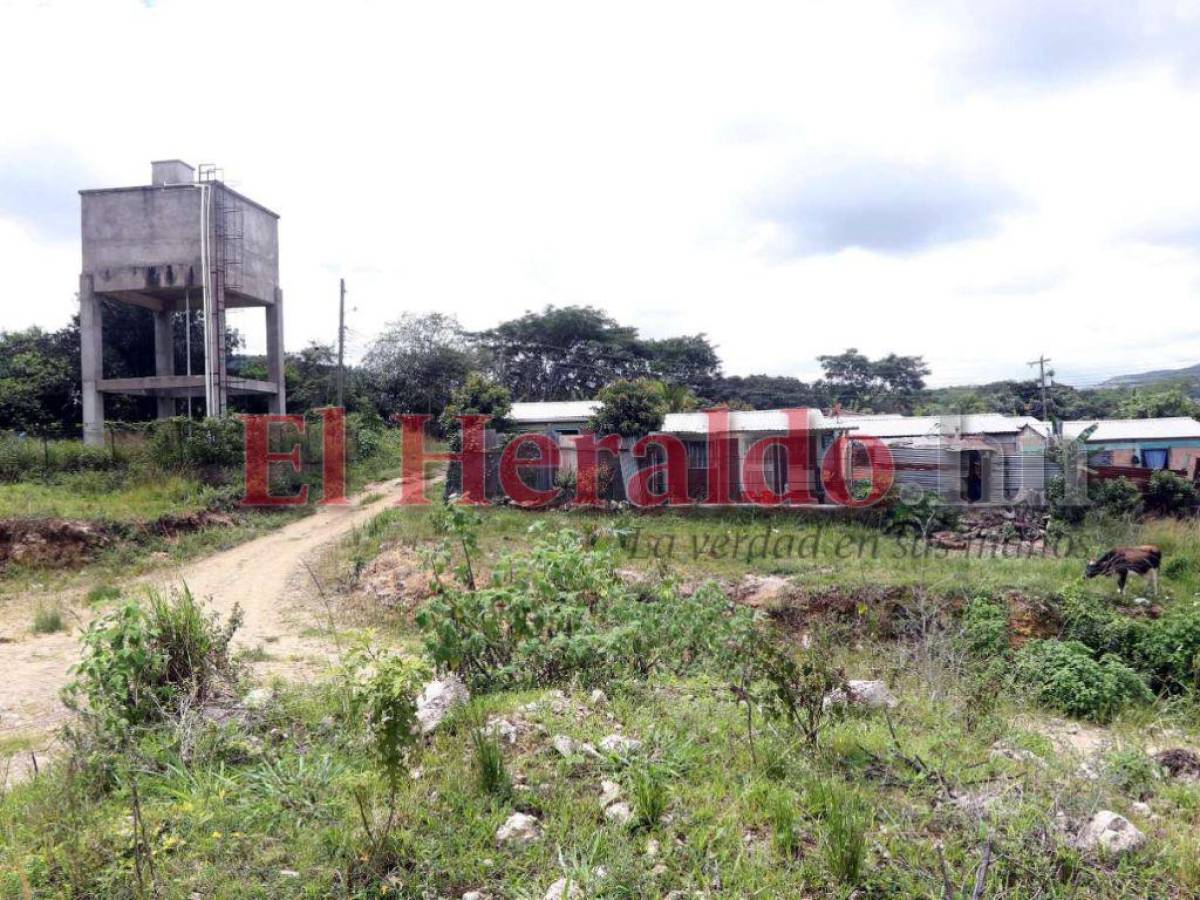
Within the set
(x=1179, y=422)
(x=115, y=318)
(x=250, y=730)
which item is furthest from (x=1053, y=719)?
(x=115, y=318)

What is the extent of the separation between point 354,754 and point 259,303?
19.6 meters

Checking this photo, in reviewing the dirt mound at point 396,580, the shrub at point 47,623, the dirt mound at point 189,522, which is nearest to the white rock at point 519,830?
the dirt mound at point 396,580

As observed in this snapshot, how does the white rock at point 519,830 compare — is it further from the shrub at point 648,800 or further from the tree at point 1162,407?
the tree at point 1162,407

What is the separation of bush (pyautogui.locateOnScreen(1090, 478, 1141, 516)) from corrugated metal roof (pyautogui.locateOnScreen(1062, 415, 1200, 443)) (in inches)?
240

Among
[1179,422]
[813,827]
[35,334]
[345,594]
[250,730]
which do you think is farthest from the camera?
[35,334]

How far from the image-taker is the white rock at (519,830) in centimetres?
291

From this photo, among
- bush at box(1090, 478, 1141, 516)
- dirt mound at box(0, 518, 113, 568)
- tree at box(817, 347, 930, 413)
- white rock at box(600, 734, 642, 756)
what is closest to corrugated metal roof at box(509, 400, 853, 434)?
bush at box(1090, 478, 1141, 516)

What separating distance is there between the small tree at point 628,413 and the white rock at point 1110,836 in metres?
12.7

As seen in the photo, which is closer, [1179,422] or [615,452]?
[615,452]

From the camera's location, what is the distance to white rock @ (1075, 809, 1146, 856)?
2822mm

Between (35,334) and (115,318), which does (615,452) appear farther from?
(35,334)

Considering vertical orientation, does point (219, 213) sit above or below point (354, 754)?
above

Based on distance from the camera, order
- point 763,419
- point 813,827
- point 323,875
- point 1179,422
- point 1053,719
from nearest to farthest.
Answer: point 323,875 → point 813,827 → point 1053,719 → point 763,419 → point 1179,422

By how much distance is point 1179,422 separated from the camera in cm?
2041
